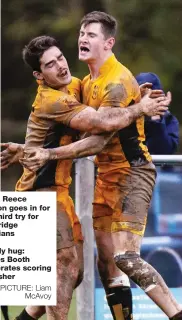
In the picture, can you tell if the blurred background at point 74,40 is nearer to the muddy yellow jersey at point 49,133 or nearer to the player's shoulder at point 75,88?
the player's shoulder at point 75,88

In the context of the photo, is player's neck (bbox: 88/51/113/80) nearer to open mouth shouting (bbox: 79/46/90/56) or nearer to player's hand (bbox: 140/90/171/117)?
open mouth shouting (bbox: 79/46/90/56)

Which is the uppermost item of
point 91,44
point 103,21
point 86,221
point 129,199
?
point 103,21

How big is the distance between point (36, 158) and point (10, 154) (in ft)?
0.93

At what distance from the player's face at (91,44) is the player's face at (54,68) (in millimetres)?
136

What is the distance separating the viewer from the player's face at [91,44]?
6703 mm

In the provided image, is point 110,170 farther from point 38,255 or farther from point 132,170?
point 38,255

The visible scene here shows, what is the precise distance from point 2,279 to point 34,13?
15.4 metres

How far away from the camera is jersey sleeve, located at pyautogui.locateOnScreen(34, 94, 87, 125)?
21.4 feet

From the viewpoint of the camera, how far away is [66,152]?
654cm

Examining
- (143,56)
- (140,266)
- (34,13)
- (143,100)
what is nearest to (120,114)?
(143,100)

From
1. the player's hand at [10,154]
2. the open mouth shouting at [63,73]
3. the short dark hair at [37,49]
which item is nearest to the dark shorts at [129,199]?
the player's hand at [10,154]

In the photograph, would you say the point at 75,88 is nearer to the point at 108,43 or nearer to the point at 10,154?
the point at 108,43

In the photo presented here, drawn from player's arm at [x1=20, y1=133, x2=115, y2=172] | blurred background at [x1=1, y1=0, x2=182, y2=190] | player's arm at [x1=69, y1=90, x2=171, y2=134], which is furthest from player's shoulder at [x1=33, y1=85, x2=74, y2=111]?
blurred background at [x1=1, y1=0, x2=182, y2=190]

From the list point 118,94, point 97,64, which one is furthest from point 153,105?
point 97,64
